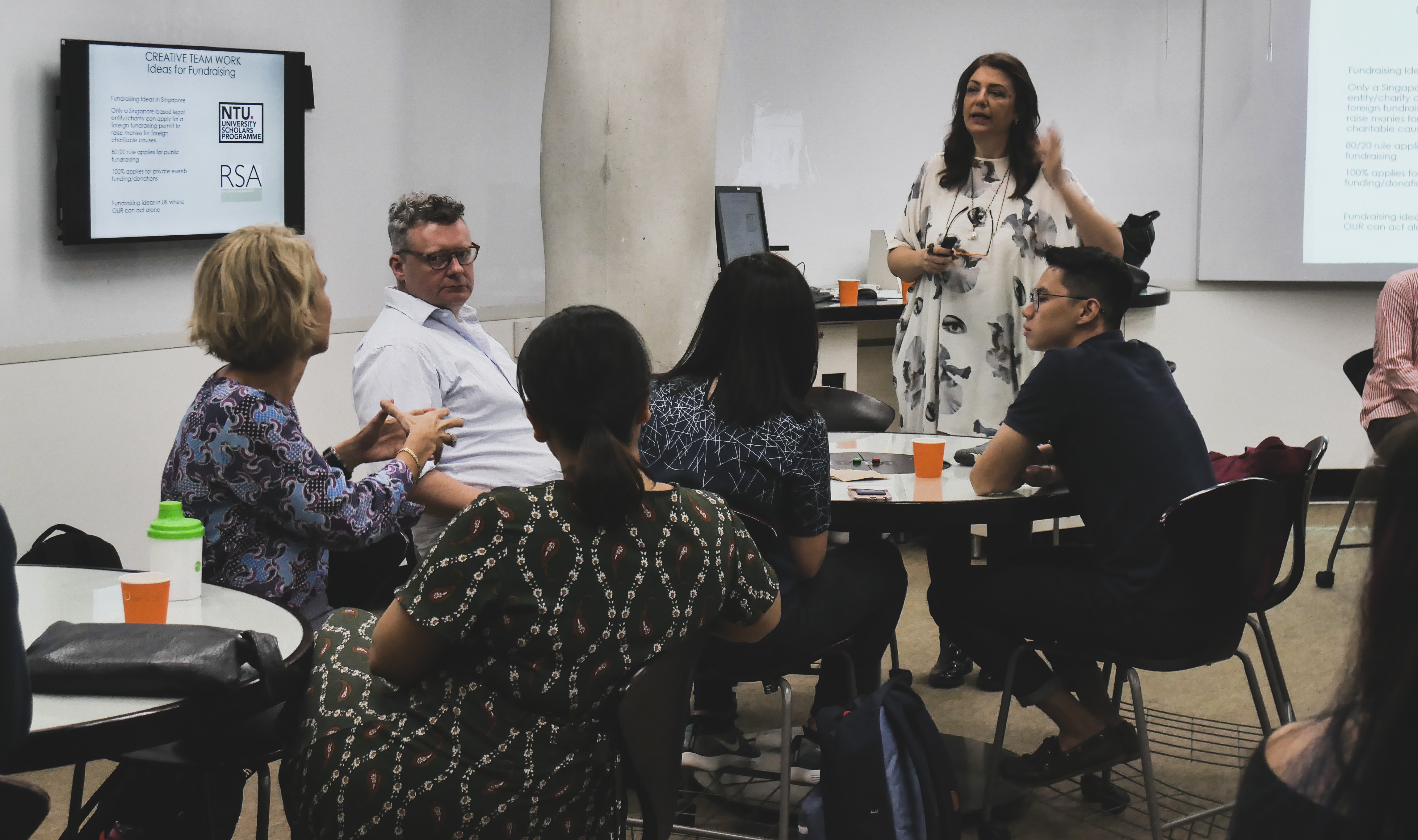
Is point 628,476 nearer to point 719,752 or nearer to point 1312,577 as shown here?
point 719,752

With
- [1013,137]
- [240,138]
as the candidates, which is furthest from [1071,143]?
[240,138]

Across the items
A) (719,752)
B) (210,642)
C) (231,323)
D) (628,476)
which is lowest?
(719,752)

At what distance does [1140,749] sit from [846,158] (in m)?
3.91

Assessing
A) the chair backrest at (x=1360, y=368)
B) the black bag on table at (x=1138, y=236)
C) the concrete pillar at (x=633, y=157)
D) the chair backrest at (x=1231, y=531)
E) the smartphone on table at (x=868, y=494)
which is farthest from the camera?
the black bag on table at (x=1138, y=236)

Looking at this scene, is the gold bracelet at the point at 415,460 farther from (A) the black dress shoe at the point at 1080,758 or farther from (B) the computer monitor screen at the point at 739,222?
(B) the computer monitor screen at the point at 739,222

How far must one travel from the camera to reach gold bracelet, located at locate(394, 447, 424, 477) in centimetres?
238

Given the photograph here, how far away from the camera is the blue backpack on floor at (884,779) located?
7.20ft

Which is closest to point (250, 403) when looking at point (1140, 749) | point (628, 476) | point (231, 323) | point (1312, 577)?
point (231, 323)

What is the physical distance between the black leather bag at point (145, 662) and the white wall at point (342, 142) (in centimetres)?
222

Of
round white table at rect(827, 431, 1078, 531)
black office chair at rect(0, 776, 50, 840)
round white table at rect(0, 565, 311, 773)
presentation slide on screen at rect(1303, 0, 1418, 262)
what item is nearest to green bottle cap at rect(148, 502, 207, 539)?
round white table at rect(0, 565, 311, 773)

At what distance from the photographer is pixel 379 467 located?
298 cm

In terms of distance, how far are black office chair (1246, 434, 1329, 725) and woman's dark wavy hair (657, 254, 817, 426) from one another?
1058 millimetres

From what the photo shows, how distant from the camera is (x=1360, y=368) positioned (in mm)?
4316

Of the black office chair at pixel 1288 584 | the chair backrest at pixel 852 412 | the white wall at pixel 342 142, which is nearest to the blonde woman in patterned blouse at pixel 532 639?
the black office chair at pixel 1288 584
